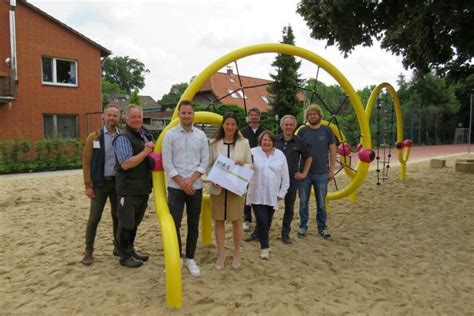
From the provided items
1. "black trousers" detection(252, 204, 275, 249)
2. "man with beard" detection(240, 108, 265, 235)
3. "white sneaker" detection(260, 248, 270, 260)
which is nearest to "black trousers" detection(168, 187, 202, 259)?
"black trousers" detection(252, 204, 275, 249)

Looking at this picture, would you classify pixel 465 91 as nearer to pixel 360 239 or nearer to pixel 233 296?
pixel 360 239

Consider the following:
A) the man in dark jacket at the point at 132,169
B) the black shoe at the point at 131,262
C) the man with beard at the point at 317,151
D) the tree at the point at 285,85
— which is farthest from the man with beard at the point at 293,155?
the tree at the point at 285,85

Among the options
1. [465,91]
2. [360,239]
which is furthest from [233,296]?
[465,91]

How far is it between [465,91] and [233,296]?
44843 millimetres

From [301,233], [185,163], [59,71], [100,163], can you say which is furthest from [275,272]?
[59,71]

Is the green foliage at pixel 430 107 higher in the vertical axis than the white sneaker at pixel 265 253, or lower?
higher

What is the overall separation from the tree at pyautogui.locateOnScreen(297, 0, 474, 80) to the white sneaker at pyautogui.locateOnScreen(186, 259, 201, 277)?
19.0 feet

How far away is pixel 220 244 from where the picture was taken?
13.8 ft

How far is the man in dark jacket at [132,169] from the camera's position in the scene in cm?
380

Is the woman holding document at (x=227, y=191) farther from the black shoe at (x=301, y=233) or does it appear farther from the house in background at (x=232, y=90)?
the house in background at (x=232, y=90)

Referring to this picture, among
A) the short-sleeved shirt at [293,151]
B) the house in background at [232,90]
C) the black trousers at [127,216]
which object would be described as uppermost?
the house in background at [232,90]

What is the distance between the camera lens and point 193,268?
4055 millimetres

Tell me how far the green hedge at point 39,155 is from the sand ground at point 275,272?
7070 mm

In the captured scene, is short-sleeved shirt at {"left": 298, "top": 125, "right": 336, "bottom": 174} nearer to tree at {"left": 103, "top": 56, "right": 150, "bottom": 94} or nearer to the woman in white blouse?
the woman in white blouse
